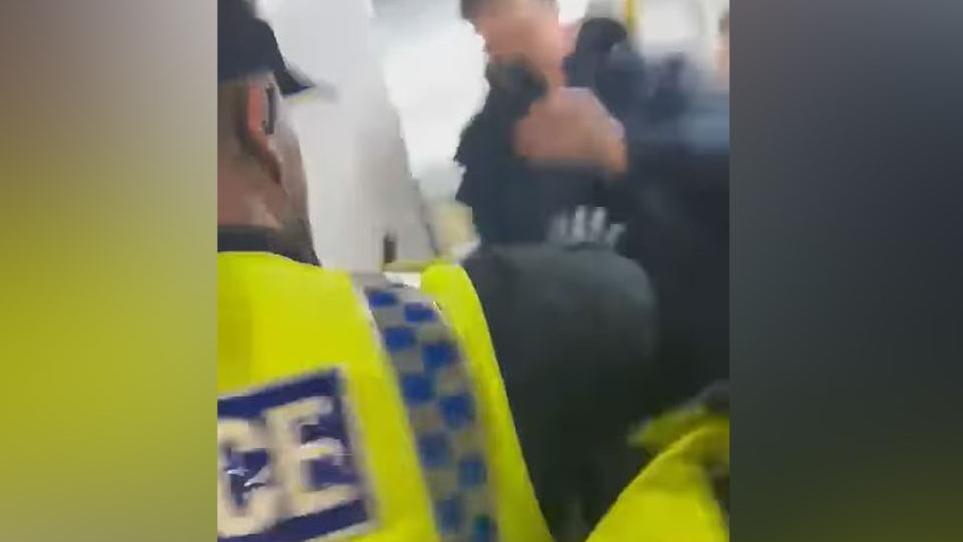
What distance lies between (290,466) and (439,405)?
0.18m

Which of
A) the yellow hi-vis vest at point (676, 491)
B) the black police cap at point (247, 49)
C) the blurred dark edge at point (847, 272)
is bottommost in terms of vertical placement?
the yellow hi-vis vest at point (676, 491)

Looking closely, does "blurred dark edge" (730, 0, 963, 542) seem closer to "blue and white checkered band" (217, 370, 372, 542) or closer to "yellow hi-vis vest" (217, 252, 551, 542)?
"yellow hi-vis vest" (217, 252, 551, 542)

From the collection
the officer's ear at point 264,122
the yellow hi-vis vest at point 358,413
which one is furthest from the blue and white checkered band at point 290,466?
the officer's ear at point 264,122

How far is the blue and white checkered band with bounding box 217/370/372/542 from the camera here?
1.17m

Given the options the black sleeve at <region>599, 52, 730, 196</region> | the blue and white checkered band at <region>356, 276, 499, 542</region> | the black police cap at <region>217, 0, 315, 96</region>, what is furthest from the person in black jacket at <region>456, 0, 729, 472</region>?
the black police cap at <region>217, 0, 315, 96</region>

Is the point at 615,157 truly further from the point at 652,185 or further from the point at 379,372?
the point at 379,372

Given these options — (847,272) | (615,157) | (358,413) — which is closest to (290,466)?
(358,413)

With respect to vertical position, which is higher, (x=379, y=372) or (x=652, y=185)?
(x=652, y=185)

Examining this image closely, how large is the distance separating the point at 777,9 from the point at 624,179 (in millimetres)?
251

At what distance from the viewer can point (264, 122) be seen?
120cm

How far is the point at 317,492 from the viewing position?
117cm

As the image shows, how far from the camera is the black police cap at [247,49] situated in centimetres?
120

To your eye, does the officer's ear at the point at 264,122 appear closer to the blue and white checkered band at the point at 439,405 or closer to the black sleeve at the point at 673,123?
the blue and white checkered band at the point at 439,405

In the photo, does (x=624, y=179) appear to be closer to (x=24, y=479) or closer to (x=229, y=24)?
(x=229, y=24)
